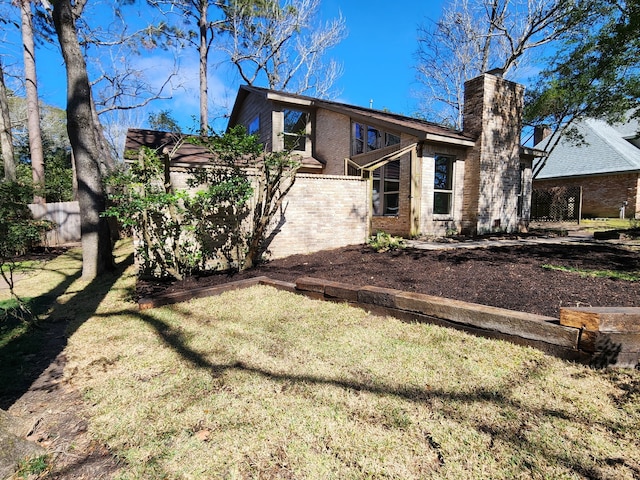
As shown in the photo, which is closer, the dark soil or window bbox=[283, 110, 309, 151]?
the dark soil

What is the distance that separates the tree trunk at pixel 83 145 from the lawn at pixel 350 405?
12.5ft

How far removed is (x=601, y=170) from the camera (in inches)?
Answer: 695

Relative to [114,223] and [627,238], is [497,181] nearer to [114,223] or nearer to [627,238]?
[627,238]

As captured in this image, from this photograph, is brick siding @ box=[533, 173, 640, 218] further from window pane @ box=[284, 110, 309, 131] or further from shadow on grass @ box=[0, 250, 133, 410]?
shadow on grass @ box=[0, 250, 133, 410]

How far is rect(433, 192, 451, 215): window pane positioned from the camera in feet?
31.8

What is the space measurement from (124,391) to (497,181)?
36.9 feet

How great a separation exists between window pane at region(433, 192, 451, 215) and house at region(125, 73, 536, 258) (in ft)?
0.11

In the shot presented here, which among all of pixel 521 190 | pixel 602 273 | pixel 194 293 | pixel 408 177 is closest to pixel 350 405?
pixel 194 293

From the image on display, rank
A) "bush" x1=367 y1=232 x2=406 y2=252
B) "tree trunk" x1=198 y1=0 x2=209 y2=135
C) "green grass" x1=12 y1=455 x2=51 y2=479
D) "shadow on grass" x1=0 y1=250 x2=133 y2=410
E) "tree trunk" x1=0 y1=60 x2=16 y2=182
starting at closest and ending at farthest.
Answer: "green grass" x1=12 y1=455 x2=51 y2=479 → "shadow on grass" x1=0 y1=250 x2=133 y2=410 → "bush" x1=367 y1=232 x2=406 y2=252 → "tree trunk" x1=0 y1=60 x2=16 y2=182 → "tree trunk" x1=198 y1=0 x2=209 y2=135

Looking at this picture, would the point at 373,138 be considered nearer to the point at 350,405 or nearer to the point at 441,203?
the point at 441,203

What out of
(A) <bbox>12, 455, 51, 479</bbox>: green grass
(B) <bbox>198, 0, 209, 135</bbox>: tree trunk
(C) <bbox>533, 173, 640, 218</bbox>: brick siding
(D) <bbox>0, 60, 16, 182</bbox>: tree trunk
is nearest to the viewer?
(A) <bbox>12, 455, 51, 479</bbox>: green grass

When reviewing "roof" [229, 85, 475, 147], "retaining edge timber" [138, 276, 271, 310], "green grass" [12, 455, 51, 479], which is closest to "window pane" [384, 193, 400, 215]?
"roof" [229, 85, 475, 147]

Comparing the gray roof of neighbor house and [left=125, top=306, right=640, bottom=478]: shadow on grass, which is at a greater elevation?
the gray roof of neighbor house

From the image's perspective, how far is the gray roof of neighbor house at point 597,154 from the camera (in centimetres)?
1736
